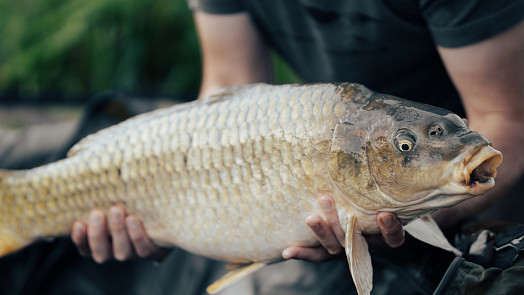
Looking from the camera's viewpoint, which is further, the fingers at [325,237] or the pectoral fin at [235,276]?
the pectoral fin at [235,276]

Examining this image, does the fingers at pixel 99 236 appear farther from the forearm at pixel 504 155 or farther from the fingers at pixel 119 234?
the forearm at pixel 504 155

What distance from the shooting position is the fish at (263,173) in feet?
2.78

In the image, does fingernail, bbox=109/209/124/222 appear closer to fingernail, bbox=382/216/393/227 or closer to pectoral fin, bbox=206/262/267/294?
pectoral fin, bbox=206/262/267/294

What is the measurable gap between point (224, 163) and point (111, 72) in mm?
1791

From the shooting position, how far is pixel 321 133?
94 cm

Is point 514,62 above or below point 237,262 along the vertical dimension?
above

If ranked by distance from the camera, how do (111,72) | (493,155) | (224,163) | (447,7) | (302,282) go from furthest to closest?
(111,72) < (302,282) < (447,7) < (224,163) < (493,155)

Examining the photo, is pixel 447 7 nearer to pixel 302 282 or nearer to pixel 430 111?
pixel 430 111

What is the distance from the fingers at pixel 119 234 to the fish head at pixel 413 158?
547 millimetres

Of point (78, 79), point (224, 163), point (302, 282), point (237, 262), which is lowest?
point (78, 79)

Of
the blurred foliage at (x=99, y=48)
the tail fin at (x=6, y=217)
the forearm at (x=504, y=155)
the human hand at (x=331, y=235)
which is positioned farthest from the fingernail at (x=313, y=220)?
the blurred foliage at (x=99, y=48)

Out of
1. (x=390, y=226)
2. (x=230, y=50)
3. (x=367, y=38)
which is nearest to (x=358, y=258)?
(x=390, y=226)

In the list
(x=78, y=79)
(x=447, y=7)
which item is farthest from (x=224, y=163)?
(x=78, y=79)

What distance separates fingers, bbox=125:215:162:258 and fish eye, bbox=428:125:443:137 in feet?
2.27
